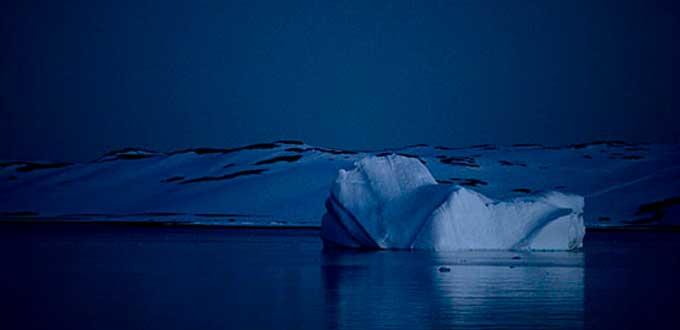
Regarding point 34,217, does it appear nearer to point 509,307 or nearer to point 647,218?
point 647,218

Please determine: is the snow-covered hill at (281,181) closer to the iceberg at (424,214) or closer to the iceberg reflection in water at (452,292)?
the iceberg at (424,214)

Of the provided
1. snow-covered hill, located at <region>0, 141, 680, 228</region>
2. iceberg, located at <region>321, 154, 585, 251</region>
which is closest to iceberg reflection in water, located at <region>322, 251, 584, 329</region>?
iceberg, located at <region>321, 154, 585, 251</region>

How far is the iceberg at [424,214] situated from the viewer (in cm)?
2827

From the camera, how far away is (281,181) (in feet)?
275

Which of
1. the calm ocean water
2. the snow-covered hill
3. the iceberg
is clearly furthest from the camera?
the snow-covered hill

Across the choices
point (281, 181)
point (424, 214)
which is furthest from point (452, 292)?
point (281, 181)

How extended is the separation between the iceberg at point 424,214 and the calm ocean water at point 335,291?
4.10ft

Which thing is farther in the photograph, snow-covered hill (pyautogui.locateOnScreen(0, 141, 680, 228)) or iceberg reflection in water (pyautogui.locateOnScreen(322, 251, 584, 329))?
snow-covered hill (pyautogui.locateOnScreen(0, 141, 680, 228))

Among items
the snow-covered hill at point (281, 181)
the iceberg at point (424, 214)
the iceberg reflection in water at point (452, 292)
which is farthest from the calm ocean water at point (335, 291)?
the snow-covered hill at point (281, 181)

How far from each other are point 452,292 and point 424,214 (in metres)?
11.8

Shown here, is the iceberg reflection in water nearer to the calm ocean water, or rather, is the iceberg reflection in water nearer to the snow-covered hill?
the calm ocean water

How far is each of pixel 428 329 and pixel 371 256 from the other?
15025mm

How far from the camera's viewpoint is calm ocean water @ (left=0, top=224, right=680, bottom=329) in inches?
498

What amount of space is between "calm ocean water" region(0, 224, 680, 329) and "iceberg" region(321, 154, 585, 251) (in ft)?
4.10
